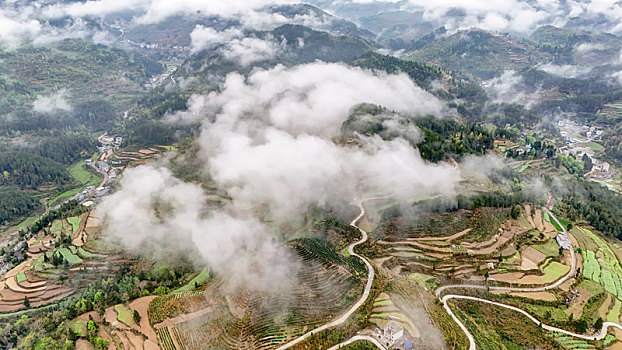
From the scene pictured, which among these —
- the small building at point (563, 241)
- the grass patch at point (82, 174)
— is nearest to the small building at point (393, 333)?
the small building at point (563, 241)

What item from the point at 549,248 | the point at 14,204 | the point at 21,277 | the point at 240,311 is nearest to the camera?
the point at 240,311

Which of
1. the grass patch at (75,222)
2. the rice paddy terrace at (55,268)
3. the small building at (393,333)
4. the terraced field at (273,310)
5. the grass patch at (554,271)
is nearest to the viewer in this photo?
the small building at (393,333)

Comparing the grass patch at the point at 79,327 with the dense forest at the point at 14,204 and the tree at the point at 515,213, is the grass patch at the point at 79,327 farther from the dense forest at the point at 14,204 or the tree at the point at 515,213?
the tree at the point at 515,213

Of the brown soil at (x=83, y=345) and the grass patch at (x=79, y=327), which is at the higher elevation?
the brown soil at (x=83, y=345)

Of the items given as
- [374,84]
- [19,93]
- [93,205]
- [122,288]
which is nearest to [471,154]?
[374,84]

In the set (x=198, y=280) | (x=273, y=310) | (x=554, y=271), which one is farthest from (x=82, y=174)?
(x=554, y=271)

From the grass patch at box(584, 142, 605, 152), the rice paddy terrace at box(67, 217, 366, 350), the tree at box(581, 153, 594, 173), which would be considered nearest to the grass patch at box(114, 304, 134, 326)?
the rice paddy terrace at box(67, 217, 366, 350)

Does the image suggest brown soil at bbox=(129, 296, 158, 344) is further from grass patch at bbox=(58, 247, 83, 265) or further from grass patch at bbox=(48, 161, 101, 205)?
grass patch at bbox=(48, 161, 101, 205)

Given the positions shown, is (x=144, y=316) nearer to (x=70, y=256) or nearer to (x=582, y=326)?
(x=70, y=256)

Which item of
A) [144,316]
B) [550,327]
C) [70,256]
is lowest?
[70,256]
